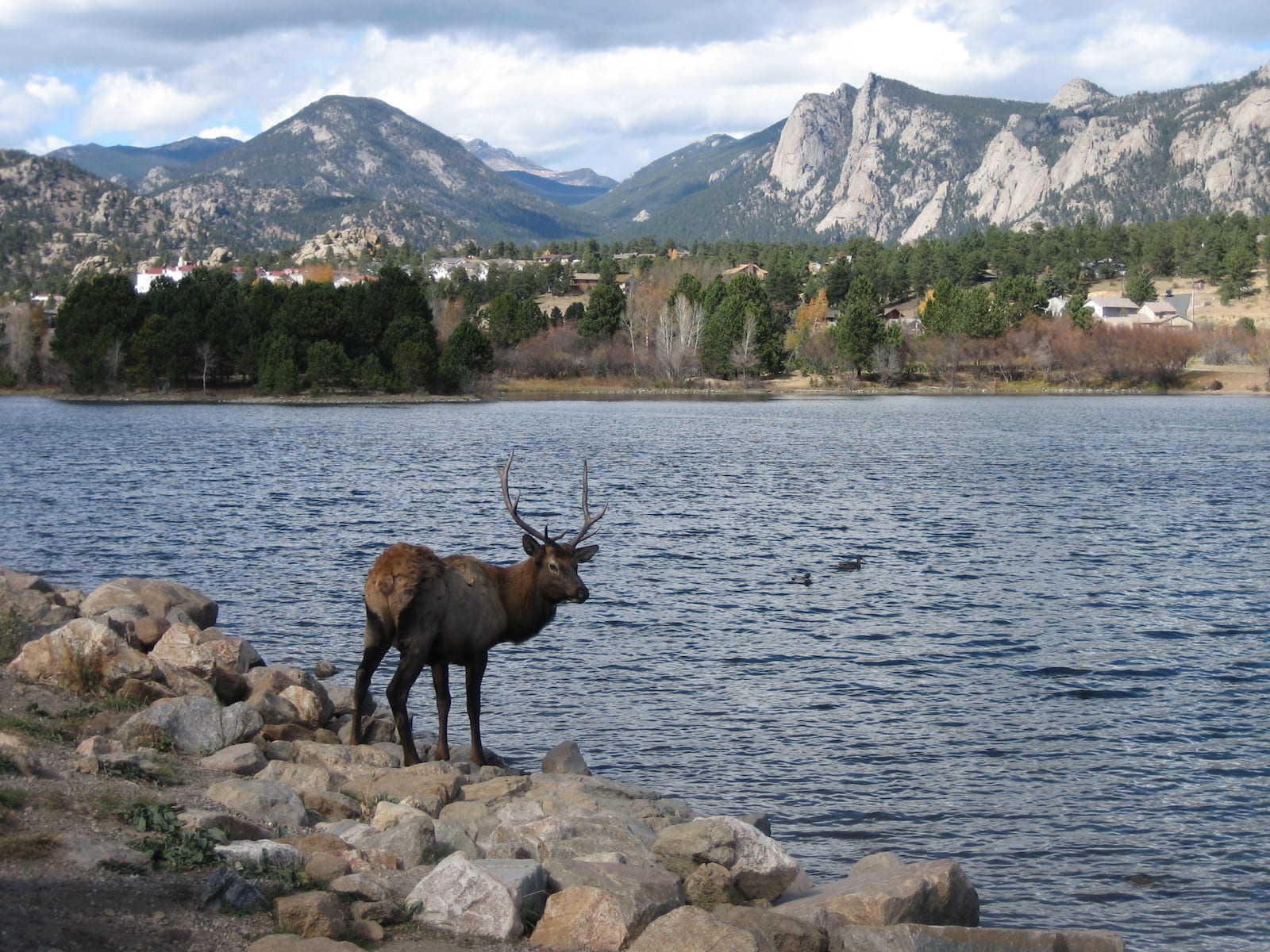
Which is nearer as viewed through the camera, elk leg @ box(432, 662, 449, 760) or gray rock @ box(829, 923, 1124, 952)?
gray rock @ box(829, 923, 1124, 952)

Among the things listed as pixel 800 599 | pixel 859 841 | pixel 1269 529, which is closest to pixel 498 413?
pixel 1269 529

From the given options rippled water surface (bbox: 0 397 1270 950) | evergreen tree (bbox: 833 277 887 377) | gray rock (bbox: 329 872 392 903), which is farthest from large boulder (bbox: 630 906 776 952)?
evergreen tree (bbox: 833 277 887 377)

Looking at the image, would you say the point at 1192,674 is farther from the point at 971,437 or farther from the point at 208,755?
the point at 971,437

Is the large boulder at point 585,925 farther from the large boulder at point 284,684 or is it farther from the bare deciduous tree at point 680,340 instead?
the bare deciduous tree at point 680,340

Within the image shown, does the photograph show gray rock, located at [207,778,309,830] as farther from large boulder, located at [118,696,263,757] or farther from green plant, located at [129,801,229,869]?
large boulder, located at [118,696,263,757]

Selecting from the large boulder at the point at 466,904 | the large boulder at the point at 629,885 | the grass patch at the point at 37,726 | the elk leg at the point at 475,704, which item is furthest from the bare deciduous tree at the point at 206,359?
the large boulder at the point at 466,904

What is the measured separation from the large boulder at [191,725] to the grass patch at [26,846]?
441 centimetres

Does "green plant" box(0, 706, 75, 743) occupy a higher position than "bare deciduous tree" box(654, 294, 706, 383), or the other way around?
"bare deciduous tree" box(654, 294, 706, 383)

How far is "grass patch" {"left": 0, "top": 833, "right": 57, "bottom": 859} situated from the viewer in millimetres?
8445

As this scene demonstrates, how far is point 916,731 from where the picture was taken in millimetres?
18562

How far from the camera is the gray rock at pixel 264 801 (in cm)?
1107

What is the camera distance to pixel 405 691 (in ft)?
46.8

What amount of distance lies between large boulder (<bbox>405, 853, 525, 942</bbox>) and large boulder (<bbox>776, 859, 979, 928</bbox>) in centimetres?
245

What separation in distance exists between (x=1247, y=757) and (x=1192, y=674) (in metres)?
5.08
